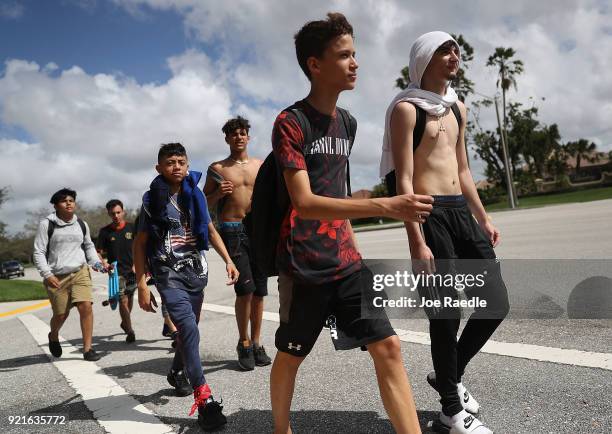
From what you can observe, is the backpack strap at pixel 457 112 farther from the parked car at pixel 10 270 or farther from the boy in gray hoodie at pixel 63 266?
the parked car at pixel 10 270

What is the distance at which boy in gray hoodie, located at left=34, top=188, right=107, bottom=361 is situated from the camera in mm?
5871

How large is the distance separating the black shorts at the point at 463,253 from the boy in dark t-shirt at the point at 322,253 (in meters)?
0.53

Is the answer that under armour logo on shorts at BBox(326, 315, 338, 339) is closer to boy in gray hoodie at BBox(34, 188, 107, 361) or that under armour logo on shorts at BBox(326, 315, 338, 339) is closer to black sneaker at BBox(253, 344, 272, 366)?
black sneaker at BBox(253, 344, 272, 366)

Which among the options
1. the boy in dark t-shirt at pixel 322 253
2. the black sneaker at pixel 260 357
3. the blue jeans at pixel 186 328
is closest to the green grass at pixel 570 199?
the black sneaker at pixel 260 357

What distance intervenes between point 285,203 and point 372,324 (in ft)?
2.25

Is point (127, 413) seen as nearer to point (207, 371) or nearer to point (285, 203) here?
point (207, 371)

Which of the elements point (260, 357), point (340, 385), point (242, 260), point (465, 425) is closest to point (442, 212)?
point (465, 425)

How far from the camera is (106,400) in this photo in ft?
13.1

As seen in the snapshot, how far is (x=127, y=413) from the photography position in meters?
3.61

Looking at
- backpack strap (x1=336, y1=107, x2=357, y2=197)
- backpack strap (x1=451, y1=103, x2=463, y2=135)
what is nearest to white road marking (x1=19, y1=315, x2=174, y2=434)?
backpack strap (x1=336, y1=107, x2=357, y2=197)

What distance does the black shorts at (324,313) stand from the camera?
237cm

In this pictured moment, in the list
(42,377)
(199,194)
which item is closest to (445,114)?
(199,194)

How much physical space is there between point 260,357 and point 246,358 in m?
0.16
